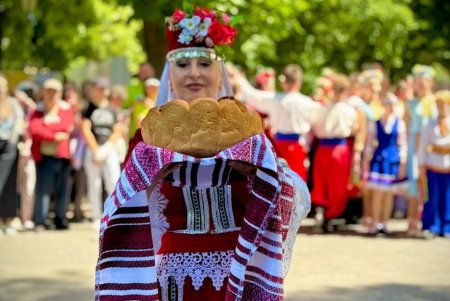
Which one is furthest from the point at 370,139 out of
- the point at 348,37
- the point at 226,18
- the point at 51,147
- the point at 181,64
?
the point at 348,37

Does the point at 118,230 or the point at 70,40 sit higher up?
the point at 70,40

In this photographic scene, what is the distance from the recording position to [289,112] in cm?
1271

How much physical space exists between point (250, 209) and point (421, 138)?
8530mm

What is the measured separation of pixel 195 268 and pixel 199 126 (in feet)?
2.08

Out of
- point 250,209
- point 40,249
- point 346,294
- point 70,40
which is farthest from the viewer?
point 70,40

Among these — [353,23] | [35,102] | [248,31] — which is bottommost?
[35,102]

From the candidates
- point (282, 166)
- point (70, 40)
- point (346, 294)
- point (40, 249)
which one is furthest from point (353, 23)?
point (282, 166)

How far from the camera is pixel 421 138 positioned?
12.5 m

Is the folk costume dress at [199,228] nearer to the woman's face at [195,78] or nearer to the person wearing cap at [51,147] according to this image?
the woman's face at [195,78]

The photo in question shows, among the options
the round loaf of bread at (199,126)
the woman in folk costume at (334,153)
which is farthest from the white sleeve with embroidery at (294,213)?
the woman in folk costume at (334,153)

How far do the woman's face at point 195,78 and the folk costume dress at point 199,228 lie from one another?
1.78ft

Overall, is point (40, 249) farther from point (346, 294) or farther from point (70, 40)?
point (70, 40)

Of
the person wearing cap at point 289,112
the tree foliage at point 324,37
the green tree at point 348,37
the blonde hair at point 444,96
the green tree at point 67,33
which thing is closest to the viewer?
the blonde hair at point 444,96

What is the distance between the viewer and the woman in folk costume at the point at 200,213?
4.26m
